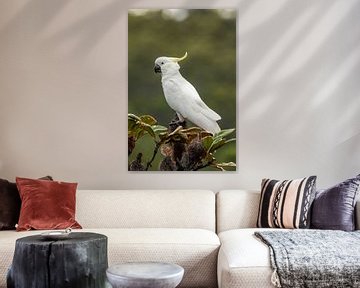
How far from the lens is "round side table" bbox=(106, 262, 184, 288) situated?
259cm

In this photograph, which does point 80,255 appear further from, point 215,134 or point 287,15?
point 287,15

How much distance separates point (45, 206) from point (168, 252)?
→ 0.98 m

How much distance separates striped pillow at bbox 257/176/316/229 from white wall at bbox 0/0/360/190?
51 cm

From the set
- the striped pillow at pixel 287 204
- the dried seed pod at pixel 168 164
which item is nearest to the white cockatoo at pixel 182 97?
the dried seed pod at pixel 168 164

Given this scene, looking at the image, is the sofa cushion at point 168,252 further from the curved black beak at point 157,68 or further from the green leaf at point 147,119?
the curved black beak at point 157,68

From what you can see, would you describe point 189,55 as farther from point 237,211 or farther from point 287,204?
point 287,204

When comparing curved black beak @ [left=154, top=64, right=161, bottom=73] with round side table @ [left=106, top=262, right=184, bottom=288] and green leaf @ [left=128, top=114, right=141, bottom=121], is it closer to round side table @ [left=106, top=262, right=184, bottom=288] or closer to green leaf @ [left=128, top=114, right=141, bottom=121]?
green leaf @ [left=128, top=114, right=141, bottom=121]

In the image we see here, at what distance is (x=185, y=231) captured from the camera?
13.0ft

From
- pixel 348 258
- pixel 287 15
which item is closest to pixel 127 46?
pixel 287 15

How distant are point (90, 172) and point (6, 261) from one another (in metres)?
1.36

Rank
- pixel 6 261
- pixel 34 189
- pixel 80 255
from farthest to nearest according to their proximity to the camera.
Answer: pixel 34 189
pixel 6 261
pixel 80 255

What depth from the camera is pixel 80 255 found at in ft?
9.39

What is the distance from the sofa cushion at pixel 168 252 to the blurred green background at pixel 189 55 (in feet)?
3.77

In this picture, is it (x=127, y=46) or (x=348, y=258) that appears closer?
(x=348, y=258)
